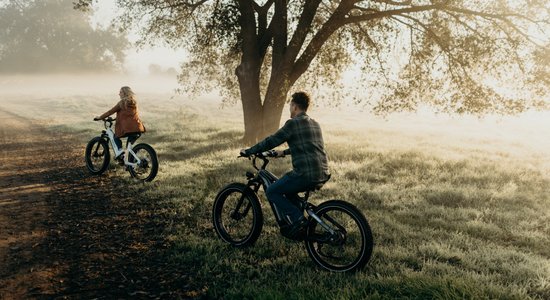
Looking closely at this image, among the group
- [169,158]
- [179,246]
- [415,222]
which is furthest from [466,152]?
[179,246]

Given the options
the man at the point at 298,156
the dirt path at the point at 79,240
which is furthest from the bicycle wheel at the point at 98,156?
the man at the point at 298,156

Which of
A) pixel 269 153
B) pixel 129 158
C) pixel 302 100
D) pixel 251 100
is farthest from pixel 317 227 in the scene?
pixel 251 100

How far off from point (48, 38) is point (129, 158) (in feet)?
268

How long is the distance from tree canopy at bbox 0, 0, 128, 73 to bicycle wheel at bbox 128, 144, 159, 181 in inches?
2956

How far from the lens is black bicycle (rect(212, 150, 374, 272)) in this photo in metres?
5.26

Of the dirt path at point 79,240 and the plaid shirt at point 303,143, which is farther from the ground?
the plaid shirt at point 303,143

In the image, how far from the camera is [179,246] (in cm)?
640

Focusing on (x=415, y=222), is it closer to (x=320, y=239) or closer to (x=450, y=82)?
(x=320, y=239)

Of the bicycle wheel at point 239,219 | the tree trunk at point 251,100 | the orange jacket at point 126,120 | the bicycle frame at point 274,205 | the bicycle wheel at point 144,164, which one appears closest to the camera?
the bicycle frame at point 274,205

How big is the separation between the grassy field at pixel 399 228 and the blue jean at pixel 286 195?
27.7 inches

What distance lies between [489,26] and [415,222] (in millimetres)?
9571

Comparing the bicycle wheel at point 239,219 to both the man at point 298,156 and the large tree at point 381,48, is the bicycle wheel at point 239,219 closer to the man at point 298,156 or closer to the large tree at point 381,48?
the man at point 298,156

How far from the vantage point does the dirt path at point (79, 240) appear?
5129mm

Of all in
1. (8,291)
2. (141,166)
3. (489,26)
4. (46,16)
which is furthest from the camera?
(46,16)
